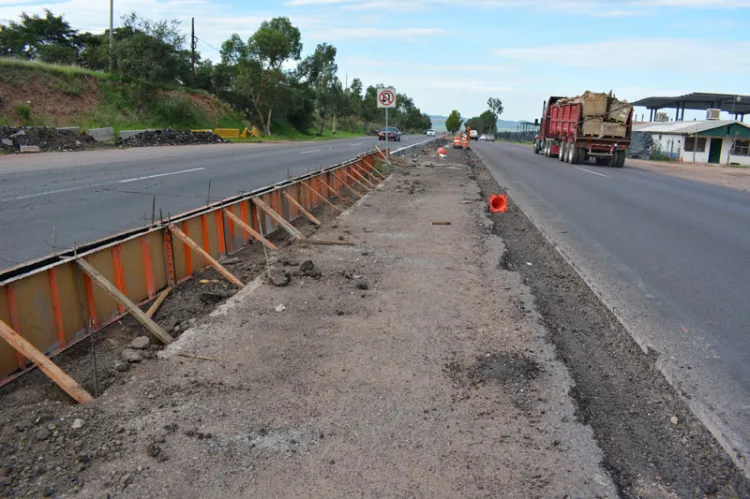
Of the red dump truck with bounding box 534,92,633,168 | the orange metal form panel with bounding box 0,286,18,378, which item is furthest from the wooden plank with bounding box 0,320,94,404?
the red dump truck with bounding box 534,92,633,168

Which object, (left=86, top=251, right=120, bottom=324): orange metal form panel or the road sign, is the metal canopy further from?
(left=86, top=251, right=120, bottom=324): orange metal form panel

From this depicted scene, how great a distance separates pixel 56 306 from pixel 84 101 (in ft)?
123

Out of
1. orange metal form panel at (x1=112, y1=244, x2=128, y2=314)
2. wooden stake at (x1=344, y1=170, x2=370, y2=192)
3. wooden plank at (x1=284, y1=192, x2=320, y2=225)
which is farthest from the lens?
wooden stake at (x1=344, y1=170, x2=370, y2=192)

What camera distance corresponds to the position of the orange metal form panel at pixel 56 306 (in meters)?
4.73

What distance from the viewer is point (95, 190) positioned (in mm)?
12773

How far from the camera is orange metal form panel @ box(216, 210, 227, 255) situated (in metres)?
7.89

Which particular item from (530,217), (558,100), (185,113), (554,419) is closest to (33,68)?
(185,113)

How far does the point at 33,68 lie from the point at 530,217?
112ft

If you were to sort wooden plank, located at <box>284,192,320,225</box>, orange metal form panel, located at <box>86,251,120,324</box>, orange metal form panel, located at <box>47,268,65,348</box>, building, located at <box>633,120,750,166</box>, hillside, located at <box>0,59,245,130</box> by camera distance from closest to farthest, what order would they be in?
orange metal form panel, located at <box>47,268,65,348</box>
orange metal form panel, located at <box>86,251,120,324</box>
wooden plank, located at <box>284,192,320,225</box>
hillside, located at <box>0,59,245,130</box>
building, located at <box>633,120,750,166</box>

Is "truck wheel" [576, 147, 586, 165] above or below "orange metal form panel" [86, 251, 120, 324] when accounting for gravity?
above

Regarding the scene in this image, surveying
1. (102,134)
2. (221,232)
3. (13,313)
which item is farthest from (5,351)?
(102,134)

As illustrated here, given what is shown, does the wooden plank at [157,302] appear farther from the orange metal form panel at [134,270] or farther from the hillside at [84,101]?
the hillside at [84,101]

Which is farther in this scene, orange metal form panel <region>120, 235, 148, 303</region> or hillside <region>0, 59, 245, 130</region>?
hillside <region>0, 59, 245, 130</region>

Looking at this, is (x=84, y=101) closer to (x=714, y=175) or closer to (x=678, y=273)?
(x=714, y=175)
